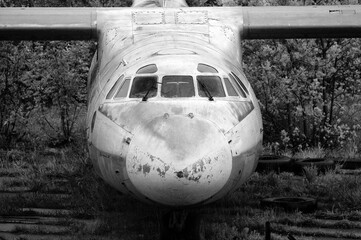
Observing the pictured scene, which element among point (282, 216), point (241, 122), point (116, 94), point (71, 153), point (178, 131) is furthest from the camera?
point (71, 153)

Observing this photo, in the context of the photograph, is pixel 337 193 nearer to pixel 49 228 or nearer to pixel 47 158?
A: pixel 49 228

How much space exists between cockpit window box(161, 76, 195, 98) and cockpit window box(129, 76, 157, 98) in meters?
0.14

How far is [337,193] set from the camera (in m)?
13.4

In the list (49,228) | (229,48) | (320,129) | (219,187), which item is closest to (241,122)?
(219,187)

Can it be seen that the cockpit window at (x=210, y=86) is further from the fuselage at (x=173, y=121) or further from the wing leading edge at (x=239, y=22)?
the wing leading edge at (x=239, y=22)

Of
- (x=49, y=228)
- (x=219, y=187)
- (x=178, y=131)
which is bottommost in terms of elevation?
(x=49, y=228)

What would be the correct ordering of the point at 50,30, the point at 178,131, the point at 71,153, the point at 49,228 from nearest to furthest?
1. the point at 178,131
2. the point at 49,228
3. the point at 50,30
4. the point at 71,153

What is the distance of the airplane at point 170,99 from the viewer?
784cm

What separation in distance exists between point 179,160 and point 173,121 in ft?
1.94

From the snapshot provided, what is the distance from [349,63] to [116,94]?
30.3ft

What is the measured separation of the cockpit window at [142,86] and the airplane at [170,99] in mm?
14

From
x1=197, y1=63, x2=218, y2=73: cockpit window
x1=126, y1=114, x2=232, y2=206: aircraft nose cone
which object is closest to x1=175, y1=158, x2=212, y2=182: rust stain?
x1=126, y1=114, x2=232, y2=206: aircraft nose cone

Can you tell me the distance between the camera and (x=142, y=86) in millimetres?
9172

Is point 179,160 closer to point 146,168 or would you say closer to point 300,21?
point 146,168
